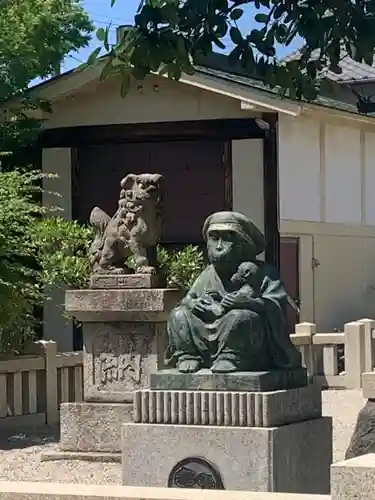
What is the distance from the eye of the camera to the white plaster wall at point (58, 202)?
1942 centimetres

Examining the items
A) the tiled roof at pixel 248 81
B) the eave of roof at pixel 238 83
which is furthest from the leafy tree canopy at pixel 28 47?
the tiled roof at pixel 248 81

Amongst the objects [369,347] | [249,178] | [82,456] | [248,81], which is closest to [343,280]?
[249,178]

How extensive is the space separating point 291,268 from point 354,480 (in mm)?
14549

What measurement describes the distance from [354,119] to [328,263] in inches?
99.2

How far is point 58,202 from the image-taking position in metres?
19.8

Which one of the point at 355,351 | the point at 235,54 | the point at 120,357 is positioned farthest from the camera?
the point at 355,351

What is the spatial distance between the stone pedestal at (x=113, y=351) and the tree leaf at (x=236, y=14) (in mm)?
4313

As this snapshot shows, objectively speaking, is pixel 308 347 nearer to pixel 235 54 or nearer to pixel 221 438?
pixel 221 438

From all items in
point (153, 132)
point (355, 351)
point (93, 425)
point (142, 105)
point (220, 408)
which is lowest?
point (93, 425)

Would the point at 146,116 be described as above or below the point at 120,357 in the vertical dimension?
above

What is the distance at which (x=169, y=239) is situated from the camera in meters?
19.1

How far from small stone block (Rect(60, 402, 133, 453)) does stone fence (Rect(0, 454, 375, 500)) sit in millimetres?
5423

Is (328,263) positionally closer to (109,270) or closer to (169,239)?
(169,239)

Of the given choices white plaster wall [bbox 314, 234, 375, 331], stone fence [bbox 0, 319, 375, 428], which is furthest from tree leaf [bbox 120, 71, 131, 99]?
white plaster wall [bbox 314, 234, 375, 331]
